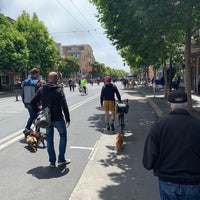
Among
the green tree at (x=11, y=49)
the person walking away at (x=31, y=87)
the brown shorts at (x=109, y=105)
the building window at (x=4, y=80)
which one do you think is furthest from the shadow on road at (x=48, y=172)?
the building window at (x=4, y=80)

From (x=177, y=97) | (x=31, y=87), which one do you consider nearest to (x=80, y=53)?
(x=31, y=87)

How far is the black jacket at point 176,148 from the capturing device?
2.25 metres

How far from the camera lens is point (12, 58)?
3117cm

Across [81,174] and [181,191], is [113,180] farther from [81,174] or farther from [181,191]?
[181,191]

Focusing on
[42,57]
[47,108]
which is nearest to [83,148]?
[47,108]

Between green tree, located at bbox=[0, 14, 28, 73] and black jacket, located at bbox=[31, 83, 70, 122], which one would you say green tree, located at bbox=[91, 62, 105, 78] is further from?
black jacket, located at bbox=[31, 83, 70, 122]

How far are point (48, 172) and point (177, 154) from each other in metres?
3.30

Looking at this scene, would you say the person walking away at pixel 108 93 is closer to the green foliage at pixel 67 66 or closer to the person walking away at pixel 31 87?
the person walking away at pixel 31 87

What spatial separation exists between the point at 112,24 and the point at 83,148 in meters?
6.17

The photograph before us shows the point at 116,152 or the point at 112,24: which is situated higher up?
the point at 112,24

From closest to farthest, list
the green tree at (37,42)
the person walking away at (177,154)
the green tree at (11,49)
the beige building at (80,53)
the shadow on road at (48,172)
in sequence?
1. the person walking away at (177,154)
2. the shadow on road at (48,172)
3. the green tree at (11,49)
4. the green tree at (37,42)
5. the beige building at (80,53)

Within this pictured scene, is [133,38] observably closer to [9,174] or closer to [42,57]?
[9,174]

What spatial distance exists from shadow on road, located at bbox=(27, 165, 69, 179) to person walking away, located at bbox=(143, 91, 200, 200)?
9.47ft

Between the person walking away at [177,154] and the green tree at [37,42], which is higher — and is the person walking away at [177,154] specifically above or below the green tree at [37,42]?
below
